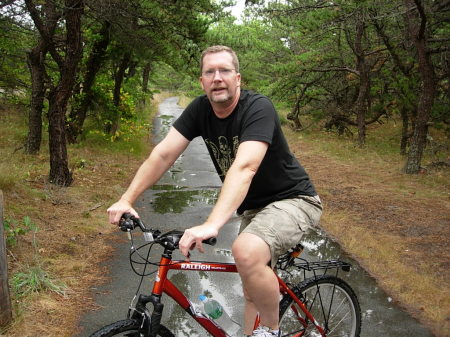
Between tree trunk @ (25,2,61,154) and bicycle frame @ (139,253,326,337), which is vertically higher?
tree trunk @ (25,2,61,154)

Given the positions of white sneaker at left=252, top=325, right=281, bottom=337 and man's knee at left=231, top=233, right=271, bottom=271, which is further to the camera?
white sneaker at left=252, top=325, right=281, bottom=337

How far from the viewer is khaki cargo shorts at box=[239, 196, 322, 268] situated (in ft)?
8.36

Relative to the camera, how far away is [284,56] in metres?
21.5

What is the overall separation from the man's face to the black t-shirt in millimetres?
153

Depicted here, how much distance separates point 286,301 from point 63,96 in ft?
22.3

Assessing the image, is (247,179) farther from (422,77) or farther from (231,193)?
(422,77)

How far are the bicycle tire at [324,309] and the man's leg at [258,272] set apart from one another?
0.45m

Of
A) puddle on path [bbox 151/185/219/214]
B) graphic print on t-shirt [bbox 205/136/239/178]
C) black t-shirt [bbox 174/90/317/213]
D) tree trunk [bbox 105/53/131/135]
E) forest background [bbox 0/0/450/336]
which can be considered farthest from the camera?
tree trunk [bbox 105/53/131/135]

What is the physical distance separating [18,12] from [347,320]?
865 cm

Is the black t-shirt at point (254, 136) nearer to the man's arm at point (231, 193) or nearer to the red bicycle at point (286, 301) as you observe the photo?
the man's arm at point (231, 193)

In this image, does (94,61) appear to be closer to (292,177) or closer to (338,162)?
(338,162)

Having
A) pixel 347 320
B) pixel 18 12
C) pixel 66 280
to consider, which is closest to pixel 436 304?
pixel 347 320

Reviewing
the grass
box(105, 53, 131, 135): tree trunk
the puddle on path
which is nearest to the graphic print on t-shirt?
the grass

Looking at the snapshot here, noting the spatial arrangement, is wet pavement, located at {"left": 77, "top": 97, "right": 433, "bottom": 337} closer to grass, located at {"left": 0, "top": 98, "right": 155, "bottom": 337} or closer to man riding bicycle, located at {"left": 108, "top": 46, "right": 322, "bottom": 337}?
grass, located at {"left": 0, "top": 98, "right": 155, "bottom": 337}
